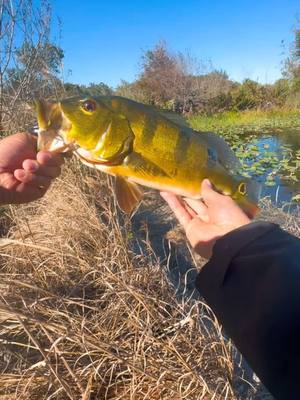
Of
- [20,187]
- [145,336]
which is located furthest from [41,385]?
[20,187]

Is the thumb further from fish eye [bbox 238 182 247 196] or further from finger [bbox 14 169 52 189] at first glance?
finger [bbox 14 169 52 189]

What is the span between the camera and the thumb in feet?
7.22

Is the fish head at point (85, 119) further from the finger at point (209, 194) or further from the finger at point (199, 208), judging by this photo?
the finger at point (199, 208)

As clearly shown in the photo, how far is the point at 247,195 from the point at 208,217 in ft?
1.19

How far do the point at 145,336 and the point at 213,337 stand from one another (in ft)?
1.79

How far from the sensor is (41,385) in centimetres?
258

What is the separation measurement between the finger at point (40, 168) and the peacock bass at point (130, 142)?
1.24 ft

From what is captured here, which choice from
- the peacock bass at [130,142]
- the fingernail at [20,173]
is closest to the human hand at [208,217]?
the peacock bass at [130,142]

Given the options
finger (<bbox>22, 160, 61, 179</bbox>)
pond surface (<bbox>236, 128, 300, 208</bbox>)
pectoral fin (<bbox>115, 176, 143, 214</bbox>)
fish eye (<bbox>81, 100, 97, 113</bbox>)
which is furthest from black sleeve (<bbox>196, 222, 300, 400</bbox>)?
pond surface (<bbox>236, 128, 300, 208</bbox>)

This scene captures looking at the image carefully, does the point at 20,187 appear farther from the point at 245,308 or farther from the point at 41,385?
the point at 245,308

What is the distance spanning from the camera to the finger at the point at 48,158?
217 centimetres

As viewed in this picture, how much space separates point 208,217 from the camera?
259cm

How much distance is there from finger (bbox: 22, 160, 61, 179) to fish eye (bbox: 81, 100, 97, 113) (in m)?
0.59

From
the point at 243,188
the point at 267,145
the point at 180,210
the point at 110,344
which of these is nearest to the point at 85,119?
the point at 243,188
